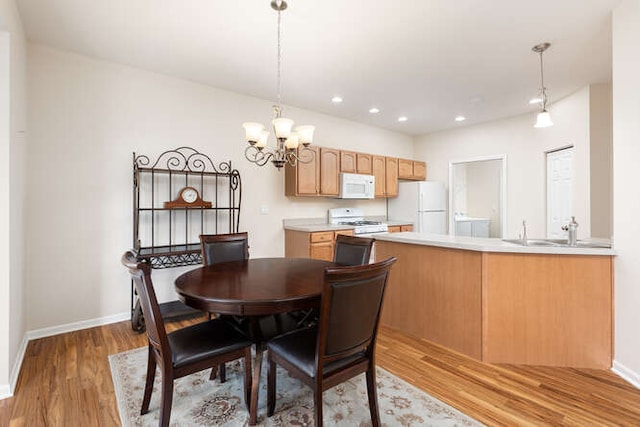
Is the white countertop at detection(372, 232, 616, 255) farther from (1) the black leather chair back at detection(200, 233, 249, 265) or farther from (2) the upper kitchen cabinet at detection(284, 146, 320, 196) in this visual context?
(2) the upper kitchen cabinet at detection(284, 146, 320, 196)

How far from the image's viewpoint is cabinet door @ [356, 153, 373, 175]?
4.94m

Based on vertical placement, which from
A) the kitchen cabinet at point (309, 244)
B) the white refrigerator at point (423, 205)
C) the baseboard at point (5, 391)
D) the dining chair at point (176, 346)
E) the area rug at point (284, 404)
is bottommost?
the area rug at point (284, 404)

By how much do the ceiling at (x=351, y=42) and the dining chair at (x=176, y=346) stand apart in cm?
195

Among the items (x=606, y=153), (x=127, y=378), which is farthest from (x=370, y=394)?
(x=606, y=153)

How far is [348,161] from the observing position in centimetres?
480

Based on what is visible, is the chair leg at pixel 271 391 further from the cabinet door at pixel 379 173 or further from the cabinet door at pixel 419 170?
the cabinet door at pixel 419 170

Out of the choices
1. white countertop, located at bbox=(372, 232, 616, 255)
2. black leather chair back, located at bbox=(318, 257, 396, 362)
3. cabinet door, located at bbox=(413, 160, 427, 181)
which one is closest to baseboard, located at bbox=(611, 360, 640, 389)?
white countertop, located at bbox=(372, 232, 616, 255)

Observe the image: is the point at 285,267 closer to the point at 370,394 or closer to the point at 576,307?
the point at 370,394

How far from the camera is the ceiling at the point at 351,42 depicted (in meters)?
2.22

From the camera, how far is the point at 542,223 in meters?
4.46

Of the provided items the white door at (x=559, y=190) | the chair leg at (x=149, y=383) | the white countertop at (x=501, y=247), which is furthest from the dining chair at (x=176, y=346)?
the white door at (x=559, y=190)

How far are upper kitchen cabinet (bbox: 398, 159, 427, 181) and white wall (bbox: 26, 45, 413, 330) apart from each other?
331 centimetres

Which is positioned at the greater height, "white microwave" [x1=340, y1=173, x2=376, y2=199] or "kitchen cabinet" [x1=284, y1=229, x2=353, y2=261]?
"white microwave" [x1=340, y1=173, x2=376, y2=199]

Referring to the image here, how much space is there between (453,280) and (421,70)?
2208mm
